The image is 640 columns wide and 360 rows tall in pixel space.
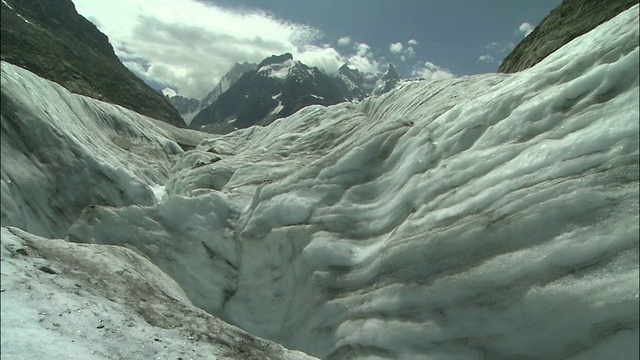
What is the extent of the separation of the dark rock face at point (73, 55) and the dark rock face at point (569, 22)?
8172 cm

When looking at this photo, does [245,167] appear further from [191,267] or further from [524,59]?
[524,59]

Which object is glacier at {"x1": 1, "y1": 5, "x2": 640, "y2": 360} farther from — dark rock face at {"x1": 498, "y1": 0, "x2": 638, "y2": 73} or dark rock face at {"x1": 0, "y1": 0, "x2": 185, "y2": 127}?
dark rock face at {"x1": 0, "y1": 0, "x2": 185, "y2": 127}

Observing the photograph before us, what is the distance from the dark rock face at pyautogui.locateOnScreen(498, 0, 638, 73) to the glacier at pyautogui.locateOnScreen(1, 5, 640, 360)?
15308mm

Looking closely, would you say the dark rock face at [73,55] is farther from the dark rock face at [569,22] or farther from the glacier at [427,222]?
the glacier at [427,222]

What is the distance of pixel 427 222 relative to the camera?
10.4 meters

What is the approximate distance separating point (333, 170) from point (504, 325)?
285 inches

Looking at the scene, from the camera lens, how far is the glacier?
25.5 feet

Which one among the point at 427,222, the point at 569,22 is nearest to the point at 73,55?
the point at 569,22

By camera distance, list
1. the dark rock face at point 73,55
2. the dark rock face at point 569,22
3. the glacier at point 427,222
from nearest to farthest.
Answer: the glacier at point 427,222, the dark rock face at point 569,22, the dark rock face at point 73,55

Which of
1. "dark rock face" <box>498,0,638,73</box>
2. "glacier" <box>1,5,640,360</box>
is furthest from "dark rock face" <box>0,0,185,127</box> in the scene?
"glacier" <box>1,5,640,360</box>

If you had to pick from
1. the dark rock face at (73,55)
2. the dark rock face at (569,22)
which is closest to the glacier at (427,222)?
the dark rock face at (569,22)

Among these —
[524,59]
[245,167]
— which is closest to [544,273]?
[245,167]

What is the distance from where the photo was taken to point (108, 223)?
13750 mm

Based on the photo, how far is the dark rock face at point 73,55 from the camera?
97375 mm
